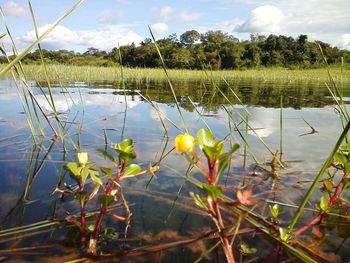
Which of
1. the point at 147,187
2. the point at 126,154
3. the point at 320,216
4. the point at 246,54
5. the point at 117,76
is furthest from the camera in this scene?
the point at 246,54

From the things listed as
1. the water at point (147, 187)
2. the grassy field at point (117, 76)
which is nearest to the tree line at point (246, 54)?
the grassy field at point (117, 76)

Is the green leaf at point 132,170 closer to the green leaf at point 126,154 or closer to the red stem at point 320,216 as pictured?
the green leaf at point 126,154

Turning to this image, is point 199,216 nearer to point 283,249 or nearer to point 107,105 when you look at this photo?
point 283,249

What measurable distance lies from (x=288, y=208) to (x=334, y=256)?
311 mm

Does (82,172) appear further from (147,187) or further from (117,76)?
(117,76)

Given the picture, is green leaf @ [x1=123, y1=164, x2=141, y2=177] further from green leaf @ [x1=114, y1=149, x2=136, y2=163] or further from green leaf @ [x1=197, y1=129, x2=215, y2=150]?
green leaf @ [x1=197, y1=129, x2=215, y2=150]

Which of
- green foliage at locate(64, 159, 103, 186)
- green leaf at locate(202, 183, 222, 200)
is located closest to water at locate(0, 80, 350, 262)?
green foliage at locate(64, 159, 103, 186)

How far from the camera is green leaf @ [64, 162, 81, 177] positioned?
2.85 ft

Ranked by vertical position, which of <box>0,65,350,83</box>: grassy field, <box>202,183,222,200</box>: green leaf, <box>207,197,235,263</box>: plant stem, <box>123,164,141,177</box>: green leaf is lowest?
<box>207,197,235,263</box>: plant stem

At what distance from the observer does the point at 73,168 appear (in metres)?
0.88

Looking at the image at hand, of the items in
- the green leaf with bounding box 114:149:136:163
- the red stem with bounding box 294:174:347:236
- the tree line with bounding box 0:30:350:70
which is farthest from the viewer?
the tree line with bounding box 0:30:350:70

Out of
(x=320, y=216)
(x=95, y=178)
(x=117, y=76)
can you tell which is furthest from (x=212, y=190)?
(x=117, y=76)

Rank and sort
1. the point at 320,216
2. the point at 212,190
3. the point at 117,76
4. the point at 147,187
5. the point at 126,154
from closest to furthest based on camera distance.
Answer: the point at 212,190 < the point at 126,154 < the point at 320,216 < the point at 147,187 < the point at 117,76

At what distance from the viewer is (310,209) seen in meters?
1.15
